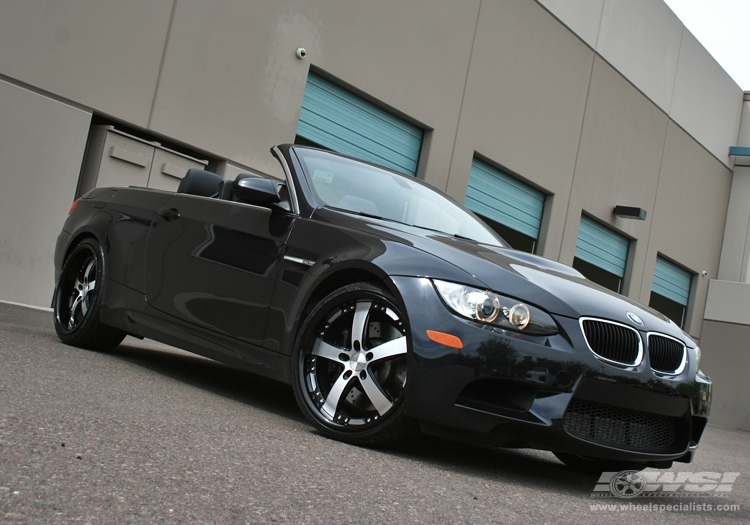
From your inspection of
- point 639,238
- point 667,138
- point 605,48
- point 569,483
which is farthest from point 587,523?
point 667,138

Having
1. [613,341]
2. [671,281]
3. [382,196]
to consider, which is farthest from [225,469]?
[671,281]

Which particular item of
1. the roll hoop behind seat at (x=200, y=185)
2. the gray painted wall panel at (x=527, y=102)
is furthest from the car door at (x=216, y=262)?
the gray painted wall panel at (x=527, y=102)

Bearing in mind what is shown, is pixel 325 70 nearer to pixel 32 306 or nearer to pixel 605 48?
pixel 32 306

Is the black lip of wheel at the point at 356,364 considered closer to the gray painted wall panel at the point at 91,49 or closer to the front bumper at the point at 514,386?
the front bumper at the point at 514,386

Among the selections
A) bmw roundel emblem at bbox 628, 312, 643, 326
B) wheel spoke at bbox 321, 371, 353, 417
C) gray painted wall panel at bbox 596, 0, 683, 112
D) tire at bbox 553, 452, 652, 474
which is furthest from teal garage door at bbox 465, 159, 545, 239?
wheel spoke at bbox 321, 371, 353, 417

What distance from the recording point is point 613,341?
356 cm

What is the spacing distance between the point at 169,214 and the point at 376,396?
207cm

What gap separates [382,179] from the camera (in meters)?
4.92

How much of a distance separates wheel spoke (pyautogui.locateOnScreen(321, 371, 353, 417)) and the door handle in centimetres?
176

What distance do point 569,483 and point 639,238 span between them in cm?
1786

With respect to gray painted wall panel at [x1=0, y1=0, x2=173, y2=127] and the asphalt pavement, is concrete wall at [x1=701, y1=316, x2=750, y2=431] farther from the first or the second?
the asphalt pavement

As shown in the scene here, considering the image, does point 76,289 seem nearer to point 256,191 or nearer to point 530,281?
point 256,191

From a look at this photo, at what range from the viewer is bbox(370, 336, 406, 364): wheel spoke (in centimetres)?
352

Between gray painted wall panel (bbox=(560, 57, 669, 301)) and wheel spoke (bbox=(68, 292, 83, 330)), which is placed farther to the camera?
gray painted wall panel (bbox=(560, 57, 669, 301))
